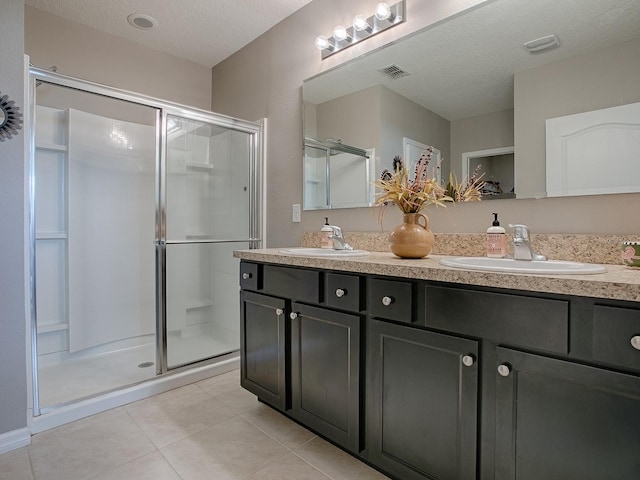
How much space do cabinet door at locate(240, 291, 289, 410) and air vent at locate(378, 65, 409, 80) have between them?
131 cm

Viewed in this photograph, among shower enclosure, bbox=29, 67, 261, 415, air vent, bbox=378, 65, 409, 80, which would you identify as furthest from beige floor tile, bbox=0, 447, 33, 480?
air vent, bbox=378, 65, 409, 80

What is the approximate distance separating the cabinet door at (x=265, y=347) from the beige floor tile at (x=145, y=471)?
1.69 ft

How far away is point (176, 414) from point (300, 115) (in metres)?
1.97

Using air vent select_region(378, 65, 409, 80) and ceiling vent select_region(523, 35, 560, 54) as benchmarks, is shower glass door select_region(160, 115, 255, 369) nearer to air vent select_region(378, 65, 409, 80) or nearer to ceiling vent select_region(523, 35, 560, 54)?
air vent select_region(378, 65, 409, 80)

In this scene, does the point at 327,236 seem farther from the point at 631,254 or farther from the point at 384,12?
the point at 631,254

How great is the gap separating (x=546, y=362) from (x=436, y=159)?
3.58 ft

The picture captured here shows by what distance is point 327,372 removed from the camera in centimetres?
153

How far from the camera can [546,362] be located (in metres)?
0.96

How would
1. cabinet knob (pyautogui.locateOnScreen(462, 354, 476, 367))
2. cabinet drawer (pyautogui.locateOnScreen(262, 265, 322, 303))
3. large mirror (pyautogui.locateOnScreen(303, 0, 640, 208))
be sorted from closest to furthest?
cabinet knob (pyautogui.locateOnScreen(462, 354, 476, 367)), large mirror (pyautogui.locateOnScreen(303, 0, 640, 208)), cabinet drawer (pyautogui.locateOnScreen(262, 265, 322, 303))

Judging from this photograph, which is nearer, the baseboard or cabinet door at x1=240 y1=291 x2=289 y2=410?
the baseboard

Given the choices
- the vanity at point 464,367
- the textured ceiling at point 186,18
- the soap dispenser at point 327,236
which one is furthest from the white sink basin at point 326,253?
the textured ceiling at point 186,18

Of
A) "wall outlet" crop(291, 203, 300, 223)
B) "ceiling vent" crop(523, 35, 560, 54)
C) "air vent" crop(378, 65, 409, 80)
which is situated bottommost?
"wall outlet" crop(291, 203, 300, 223)

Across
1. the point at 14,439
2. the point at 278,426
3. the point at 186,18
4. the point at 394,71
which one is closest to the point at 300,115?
the point at 394,71

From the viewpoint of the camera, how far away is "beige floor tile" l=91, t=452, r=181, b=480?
4.77ft
